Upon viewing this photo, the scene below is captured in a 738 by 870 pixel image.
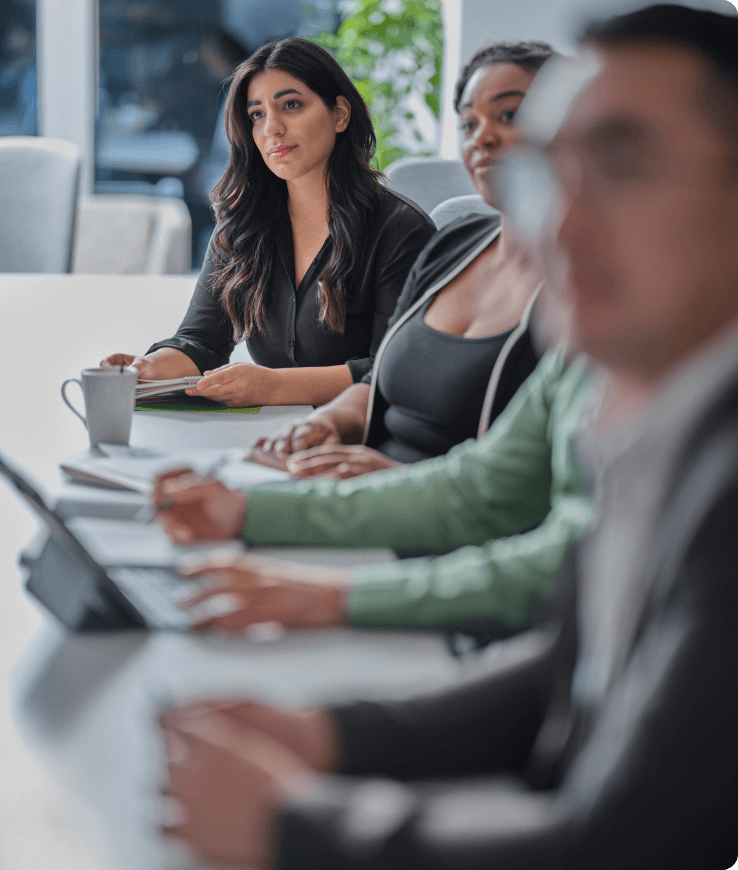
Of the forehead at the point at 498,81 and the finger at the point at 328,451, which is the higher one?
the forehead at the point at 498,81

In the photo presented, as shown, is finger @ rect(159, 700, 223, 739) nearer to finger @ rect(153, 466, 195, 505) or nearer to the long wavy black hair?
finger @ rect(153, 466, 195, 505)

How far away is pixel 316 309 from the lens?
192cm

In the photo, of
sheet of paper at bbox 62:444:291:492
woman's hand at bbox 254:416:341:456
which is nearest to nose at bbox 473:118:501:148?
woman's hand at bbox 254:416:341:456

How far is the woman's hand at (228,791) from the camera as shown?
0.48 meters

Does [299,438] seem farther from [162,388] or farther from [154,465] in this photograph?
[162,388]

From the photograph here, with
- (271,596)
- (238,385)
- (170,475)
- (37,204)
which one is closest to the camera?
(271,596)

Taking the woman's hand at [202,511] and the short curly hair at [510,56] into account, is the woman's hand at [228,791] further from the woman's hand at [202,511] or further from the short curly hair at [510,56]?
the short curly hair at [510,56]

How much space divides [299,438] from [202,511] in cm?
38

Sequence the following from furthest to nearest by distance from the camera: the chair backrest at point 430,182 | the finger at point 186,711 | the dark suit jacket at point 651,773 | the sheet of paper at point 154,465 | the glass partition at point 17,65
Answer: the glass partition at point 17,65
the chair backrest at point 430,182
the sheet of paper at point 154,465
the finger at point 186,711
the dark suit jacket at point 651,773

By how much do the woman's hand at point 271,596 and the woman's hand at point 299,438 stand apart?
0.50 m

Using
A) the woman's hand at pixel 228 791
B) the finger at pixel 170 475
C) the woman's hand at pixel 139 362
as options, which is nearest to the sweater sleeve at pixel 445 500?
the finger at pixel 170 475

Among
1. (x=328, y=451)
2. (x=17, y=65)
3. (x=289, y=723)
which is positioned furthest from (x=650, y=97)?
(x=17, y=65)

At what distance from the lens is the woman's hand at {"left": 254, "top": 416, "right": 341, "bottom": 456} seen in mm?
1328

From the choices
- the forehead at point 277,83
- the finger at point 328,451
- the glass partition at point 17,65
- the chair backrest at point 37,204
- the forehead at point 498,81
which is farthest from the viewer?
the glass partition at point 17,65
